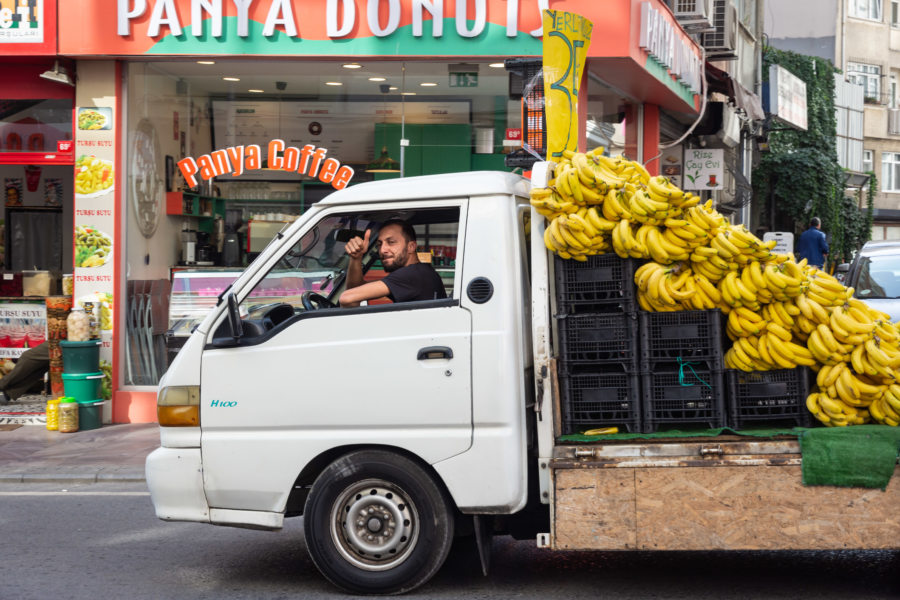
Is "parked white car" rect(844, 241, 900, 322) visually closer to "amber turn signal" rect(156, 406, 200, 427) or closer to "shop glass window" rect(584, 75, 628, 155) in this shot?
"shop glass window" rect(584, 75, 628, 155)

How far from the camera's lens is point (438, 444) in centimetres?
539

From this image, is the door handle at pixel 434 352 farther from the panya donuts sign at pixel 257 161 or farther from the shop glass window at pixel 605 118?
the shop glass window at pixel 605 118

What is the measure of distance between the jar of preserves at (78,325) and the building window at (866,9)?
122 feet

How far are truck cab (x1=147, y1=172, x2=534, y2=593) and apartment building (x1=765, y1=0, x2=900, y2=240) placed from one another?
1463 inches

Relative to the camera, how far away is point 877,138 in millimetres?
43094

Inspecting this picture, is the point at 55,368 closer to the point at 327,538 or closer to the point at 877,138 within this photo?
the point at 327,538

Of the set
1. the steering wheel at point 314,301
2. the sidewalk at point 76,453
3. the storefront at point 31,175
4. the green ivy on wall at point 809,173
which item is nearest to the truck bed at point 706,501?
the steering wheel at point 314,301

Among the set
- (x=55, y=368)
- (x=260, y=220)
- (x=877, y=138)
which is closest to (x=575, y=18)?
(x=260, y=220)

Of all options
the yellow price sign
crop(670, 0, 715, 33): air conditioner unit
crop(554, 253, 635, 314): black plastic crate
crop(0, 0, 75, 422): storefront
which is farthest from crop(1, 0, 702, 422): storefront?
crop(554, 253, 635, 314): black plastic crate

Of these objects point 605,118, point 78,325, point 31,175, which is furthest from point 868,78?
point 78,325

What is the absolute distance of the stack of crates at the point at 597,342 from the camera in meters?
5.32

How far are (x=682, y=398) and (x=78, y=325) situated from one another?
318 inches

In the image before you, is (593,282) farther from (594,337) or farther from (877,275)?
(877,275)

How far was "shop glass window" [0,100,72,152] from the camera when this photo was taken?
12.4m
